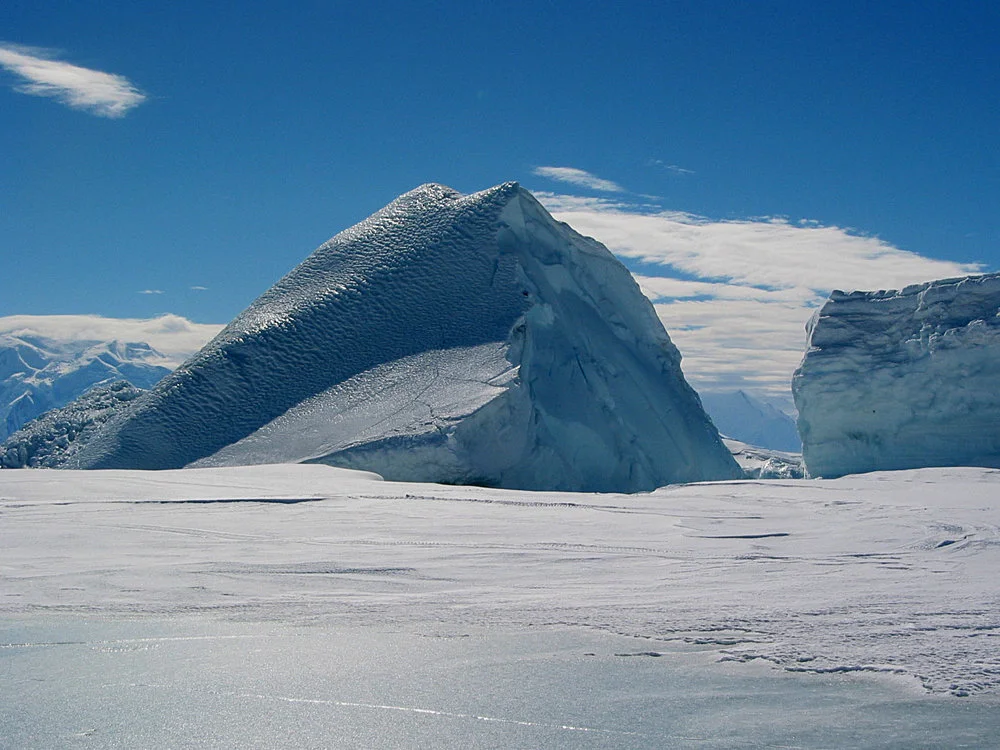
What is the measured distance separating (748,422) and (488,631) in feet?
351

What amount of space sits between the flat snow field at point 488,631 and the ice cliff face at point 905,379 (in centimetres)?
844

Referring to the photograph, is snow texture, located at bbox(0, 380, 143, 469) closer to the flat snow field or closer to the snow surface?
the snow surface

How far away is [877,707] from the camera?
3.36 metres

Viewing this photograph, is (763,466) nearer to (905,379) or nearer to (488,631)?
(905,379)

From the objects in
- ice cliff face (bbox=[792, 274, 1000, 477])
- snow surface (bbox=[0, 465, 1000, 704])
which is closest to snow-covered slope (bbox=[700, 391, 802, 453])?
ice cliff face (bbox=[792, 274, 1000, 477])

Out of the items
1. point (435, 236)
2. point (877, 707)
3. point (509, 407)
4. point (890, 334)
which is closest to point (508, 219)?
point (435, 236)

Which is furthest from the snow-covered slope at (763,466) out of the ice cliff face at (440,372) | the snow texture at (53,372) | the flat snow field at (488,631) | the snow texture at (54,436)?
the snow texture at (53,372)

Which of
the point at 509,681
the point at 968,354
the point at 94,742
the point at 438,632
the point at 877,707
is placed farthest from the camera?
the point at 968,354

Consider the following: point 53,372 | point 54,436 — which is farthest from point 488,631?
point 53,372

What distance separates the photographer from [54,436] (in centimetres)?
1543

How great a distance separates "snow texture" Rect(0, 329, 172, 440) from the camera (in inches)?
2879

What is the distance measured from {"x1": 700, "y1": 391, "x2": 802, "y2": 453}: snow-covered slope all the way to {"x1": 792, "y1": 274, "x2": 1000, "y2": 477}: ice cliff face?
88.2 metres

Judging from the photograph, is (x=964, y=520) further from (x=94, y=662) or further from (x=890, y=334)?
(x=890, y=334)

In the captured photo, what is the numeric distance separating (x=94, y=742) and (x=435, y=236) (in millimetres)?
12897
